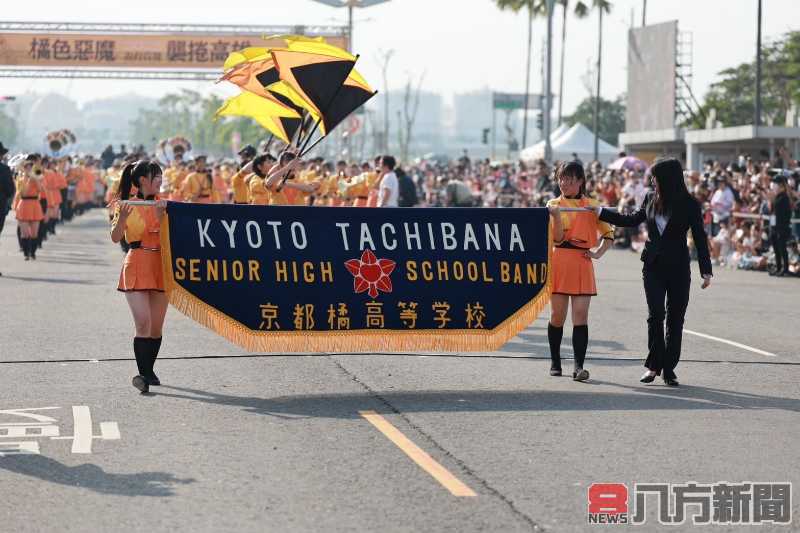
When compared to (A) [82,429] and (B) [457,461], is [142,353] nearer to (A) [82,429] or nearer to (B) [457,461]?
(A) [82,429]

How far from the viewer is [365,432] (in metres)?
9.23

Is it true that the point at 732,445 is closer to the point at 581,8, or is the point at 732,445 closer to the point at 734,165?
the point at 734,165

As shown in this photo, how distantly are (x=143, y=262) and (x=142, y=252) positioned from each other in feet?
0.34

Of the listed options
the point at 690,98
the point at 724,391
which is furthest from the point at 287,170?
the point at 690,98

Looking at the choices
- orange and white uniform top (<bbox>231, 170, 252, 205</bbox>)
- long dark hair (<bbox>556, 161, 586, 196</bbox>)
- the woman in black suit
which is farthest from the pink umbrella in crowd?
the woman in black suit

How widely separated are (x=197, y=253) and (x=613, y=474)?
4.28 metres

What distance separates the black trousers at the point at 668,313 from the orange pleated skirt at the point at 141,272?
3.60m

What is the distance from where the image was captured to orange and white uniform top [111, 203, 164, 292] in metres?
10.9

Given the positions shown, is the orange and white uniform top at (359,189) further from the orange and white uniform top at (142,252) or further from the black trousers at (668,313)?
the orange and white uniform top at (142,252)

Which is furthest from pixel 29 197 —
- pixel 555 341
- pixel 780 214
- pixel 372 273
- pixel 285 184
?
pixel 555 341

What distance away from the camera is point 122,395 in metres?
10.8

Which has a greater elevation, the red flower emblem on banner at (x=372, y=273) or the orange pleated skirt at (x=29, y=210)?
the red flower emblem on banner at (x=372, y=273)

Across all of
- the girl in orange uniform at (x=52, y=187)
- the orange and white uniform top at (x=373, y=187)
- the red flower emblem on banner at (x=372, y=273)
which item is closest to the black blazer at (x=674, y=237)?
the red flower emblem on banner at (x=372, y=273)

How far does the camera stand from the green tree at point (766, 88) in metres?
76.8
